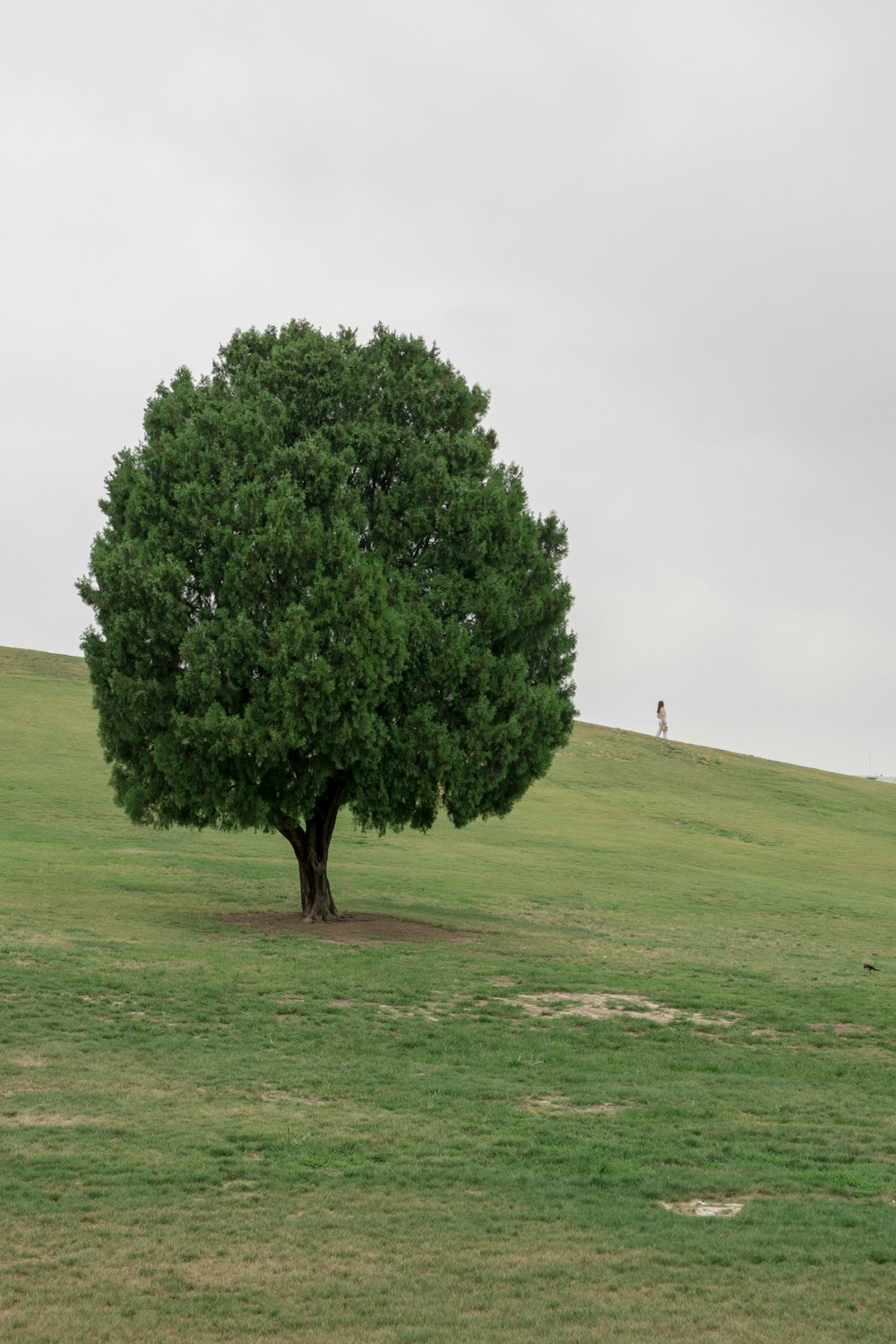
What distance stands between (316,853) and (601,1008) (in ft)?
32.7

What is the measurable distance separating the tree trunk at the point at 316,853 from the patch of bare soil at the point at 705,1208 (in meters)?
18.4

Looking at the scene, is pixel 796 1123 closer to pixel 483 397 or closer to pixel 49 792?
pixel 483 397

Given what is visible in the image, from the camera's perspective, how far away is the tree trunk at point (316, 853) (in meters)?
30.0

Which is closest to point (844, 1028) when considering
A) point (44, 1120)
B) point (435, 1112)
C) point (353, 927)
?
point (435, 1112)

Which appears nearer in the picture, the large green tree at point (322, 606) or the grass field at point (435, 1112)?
the grass field at point (435, 1112)

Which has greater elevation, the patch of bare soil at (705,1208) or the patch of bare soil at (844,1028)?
the patch of bare soil at (844,1028)

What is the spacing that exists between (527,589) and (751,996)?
11298 millimetres

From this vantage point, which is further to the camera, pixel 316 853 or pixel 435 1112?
pixel 316 853

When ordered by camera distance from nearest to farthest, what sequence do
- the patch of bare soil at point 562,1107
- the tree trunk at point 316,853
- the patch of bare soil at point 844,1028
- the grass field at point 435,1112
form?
the grass field at point 435,1112
the patch of bare soil at point 562,1107
the patch of bare soil at point 844,1028
the tree trunk at point 316,853

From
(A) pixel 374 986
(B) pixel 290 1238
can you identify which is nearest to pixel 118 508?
(A) pixel 374 986

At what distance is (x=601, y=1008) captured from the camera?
22.7 metres

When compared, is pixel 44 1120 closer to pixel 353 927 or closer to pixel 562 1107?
pixel 562 1107

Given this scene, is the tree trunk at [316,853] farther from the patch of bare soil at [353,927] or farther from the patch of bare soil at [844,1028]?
the patch of bare soil at [844,1028]

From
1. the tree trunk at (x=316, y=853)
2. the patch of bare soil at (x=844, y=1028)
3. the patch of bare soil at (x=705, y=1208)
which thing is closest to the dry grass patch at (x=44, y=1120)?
the patch of bare soil at (x=705, y=1208)
